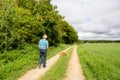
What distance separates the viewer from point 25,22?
2809 centimetres

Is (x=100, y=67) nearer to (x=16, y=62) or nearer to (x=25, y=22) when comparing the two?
(x=16, y=62)

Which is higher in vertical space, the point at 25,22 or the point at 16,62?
the point at 25,22

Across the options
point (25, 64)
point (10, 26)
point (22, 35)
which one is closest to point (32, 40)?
point (22, 35)

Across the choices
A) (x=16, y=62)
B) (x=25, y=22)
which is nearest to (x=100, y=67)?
(x=16, y=62)

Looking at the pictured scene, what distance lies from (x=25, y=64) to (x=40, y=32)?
53.1 ft

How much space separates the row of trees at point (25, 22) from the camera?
74.9 ft

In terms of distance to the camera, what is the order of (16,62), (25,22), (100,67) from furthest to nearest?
(25,22) < (16,62) < (100,67)

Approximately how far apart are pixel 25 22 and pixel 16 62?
11.7 metres

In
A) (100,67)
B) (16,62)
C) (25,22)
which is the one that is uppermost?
(25,22)

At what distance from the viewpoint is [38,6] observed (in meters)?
36.2

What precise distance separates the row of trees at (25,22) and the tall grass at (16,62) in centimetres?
158

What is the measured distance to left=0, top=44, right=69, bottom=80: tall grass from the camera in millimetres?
12625

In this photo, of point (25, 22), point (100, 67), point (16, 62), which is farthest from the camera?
point (25, 22)

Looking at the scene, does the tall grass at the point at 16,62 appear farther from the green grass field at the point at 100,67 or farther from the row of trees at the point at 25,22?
the green grass field at the point at 100,67
